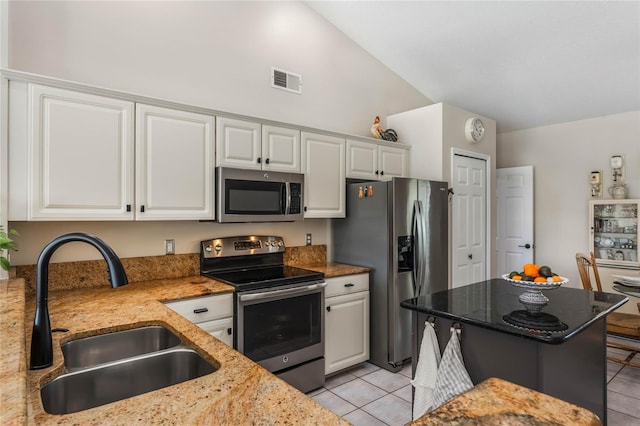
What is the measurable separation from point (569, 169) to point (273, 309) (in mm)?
4230

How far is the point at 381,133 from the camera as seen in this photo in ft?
13.0

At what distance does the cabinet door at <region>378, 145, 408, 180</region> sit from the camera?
383 centimetres

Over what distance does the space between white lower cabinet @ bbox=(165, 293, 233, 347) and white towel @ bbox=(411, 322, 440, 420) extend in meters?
1.20

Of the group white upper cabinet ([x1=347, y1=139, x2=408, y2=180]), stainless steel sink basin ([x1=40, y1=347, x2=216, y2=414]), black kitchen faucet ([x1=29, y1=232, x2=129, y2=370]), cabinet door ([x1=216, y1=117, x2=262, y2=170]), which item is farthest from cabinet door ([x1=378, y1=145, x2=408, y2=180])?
black kitchen faucet ([x1=29, y1=232, x2=129, y2=370])

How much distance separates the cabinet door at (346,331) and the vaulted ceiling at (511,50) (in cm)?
256

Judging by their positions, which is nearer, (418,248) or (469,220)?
(418,248)

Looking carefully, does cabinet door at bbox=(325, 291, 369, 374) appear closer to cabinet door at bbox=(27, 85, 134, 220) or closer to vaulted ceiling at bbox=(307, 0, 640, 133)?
cabinet door at bbox=(27, 85, 134, 220)

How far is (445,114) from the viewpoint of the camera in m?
3.88

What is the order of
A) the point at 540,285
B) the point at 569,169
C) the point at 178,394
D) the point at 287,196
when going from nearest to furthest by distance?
the point at 178,394 < the point at 540,285 < the point at 287,196 < the point at 569,169

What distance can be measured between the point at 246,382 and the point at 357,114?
3484 mm

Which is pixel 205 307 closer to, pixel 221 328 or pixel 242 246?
pixel 221 328

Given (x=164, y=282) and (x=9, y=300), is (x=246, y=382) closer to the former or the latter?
(x=9, y=300)

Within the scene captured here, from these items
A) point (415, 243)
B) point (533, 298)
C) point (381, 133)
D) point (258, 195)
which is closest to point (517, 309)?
point (533, 298)

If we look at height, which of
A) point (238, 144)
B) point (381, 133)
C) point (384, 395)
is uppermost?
point (381, 133)
